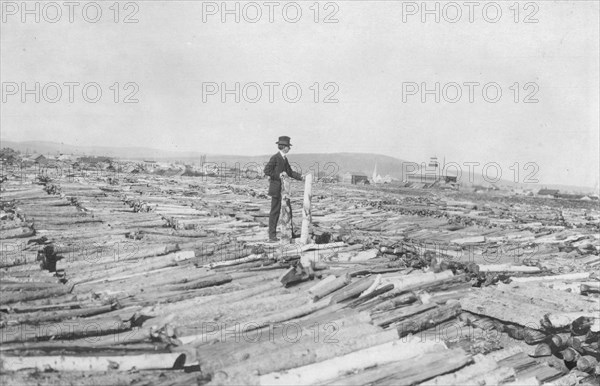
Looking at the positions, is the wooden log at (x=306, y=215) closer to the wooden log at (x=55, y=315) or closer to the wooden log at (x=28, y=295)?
the wooden log at (x=55, y=315)

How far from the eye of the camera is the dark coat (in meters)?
9.18

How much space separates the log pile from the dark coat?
3.77ft

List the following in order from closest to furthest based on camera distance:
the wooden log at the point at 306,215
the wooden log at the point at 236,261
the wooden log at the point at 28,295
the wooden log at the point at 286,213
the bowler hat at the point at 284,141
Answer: the wooden log at the point at 28,295 < the wooden log at the point at 236,261 < the wooden log at the point at 306,215 < the bowler hat at the point at 284,141 < the wooden log at the point at 286,213

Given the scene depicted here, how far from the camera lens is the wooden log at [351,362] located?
4211 millimetres

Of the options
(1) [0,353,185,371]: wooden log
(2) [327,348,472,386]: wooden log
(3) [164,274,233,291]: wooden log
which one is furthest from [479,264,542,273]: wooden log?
(1) [0,353,185,371]: wooden log

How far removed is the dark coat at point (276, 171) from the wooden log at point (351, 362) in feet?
15.8

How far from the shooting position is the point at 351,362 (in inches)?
179

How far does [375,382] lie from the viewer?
4.34 metres

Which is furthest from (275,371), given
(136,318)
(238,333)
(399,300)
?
(399,300)

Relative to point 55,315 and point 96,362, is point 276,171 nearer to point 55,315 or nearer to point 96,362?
point 55,315

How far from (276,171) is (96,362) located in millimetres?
5732

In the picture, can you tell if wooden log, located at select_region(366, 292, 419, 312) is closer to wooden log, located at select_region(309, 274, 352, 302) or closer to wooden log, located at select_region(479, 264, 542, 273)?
wooden log, located at select_region(309, 274, 352, 302)

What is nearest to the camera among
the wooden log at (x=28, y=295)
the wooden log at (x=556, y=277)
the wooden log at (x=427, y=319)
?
the wooden log at (x=28, y=295)

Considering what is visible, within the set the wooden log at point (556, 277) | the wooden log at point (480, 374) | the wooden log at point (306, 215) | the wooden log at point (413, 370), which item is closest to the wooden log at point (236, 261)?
the wooden log at point (306, 215)
